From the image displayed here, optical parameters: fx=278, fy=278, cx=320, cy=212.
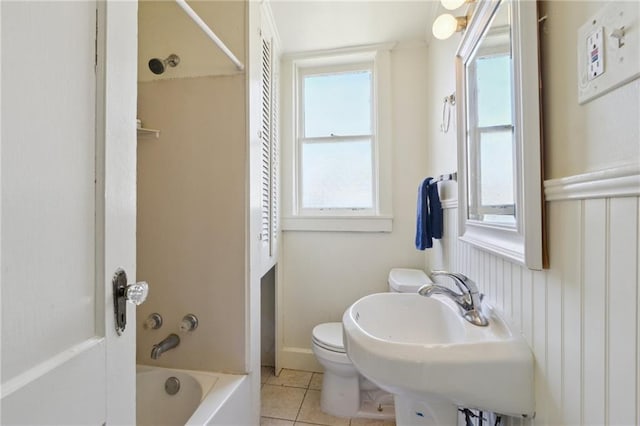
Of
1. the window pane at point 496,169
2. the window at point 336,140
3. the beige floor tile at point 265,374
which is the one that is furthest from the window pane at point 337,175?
the beige floor tile at point 265,374

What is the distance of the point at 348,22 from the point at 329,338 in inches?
77.9

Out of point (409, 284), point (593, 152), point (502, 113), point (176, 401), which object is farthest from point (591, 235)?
point (176, 401)

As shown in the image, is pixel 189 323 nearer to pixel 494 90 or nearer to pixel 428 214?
pixel 428 214

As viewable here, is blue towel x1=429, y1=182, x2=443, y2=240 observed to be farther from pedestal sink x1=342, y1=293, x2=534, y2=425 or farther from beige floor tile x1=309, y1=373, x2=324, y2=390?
beige floor tile x1=309, y1=373, x2=324, y2=390

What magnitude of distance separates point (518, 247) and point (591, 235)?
0.20 metres

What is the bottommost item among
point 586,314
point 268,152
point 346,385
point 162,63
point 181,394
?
point 346,385

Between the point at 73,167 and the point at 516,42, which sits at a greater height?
the point at 516,42

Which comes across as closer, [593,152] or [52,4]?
[52,4]

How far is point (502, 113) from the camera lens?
82 centimetres

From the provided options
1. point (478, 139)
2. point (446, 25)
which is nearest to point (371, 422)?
point (478, 139)

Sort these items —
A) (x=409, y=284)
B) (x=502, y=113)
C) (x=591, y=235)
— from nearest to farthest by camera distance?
(x=591, y=235)
(x=502, y=113)
(x=409, y=284)

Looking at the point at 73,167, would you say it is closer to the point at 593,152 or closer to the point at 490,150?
the point at 593,152

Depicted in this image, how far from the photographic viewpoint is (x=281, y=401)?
5.68 feet

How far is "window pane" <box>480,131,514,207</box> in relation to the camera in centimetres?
80
